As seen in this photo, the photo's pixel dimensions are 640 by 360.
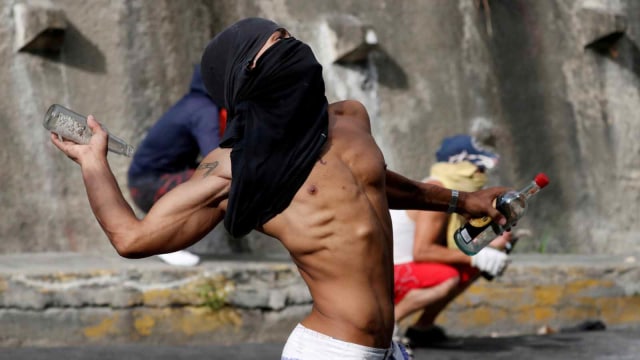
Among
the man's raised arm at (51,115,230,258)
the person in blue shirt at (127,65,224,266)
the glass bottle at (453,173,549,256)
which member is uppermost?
the man's raised arm at (51,115,230,258)

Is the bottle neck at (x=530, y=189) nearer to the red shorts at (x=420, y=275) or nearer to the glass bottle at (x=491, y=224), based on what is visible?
the glass bottle at (x=491, y=224)

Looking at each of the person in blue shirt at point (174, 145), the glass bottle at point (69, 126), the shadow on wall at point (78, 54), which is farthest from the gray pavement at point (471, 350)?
the glass bottle at point (69, 126)

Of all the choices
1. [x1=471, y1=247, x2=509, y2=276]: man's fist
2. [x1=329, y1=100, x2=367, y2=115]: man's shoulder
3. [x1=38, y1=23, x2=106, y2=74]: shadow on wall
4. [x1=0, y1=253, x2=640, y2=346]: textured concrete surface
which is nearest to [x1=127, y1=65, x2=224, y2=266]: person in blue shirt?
[x1=0, y1=253, x2=640, y2=346]: textured concrete surface

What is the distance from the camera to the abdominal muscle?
3.76 metres

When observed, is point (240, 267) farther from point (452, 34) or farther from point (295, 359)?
point (295, 359)

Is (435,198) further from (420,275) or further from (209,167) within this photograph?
(420,275)

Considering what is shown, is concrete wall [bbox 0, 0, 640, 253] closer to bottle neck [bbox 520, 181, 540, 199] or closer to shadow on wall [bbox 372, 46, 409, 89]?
shadow on wall [bbox 372, 46, 409, 89]

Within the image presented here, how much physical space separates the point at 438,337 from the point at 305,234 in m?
4.37

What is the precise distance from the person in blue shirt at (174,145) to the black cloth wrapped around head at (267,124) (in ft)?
13.8

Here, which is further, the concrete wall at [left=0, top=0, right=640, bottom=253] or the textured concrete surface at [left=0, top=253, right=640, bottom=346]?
the concrete wall at [left=0, top=0, right=640, bottom=253]

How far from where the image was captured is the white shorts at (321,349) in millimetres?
3697

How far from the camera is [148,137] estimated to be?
325 inches

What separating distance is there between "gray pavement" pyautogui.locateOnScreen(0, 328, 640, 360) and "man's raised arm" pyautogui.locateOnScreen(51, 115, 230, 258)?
3.29 metres

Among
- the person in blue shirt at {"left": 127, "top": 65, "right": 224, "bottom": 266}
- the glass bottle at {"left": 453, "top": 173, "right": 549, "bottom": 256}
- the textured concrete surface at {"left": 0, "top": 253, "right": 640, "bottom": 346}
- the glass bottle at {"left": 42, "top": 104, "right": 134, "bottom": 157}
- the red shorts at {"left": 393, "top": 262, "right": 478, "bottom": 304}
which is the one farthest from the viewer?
the person in blue shirt at {"left": 127, "top": 65, "right": 224, "bottom": 266}
